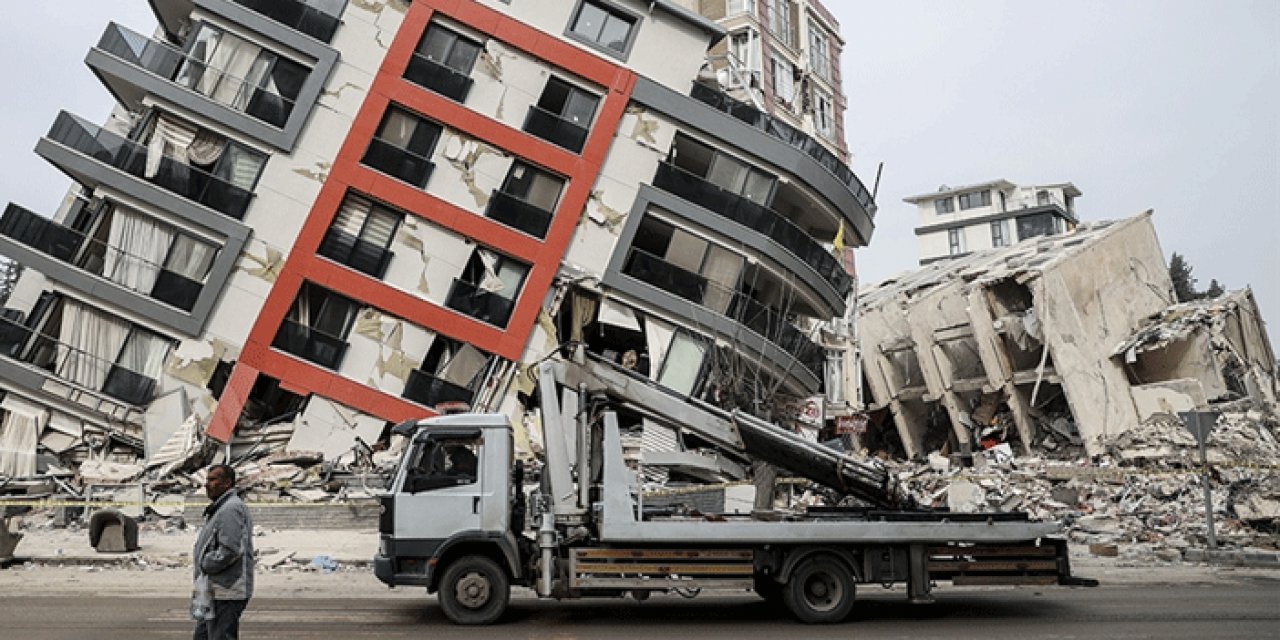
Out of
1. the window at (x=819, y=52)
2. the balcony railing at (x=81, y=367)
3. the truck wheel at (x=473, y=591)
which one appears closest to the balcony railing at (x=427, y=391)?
the balcony railing at (x=81, y=367)

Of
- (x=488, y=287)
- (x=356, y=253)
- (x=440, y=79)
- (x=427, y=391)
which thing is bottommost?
(x=427, y=391)

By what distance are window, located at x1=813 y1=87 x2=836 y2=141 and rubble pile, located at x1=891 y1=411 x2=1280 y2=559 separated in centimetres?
2077

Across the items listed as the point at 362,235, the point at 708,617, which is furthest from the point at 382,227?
the point at 708,617

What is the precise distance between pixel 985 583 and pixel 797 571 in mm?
2152

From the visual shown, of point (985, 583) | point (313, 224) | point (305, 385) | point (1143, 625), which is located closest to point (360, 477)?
point (305, 385)

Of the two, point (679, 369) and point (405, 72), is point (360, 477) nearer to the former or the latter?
point (679, 369)

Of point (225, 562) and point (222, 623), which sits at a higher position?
point (225, 562)

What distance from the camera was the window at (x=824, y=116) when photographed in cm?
4706

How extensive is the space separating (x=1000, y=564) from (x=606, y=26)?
21.6 metres

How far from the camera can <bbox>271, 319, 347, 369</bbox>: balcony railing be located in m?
25.7

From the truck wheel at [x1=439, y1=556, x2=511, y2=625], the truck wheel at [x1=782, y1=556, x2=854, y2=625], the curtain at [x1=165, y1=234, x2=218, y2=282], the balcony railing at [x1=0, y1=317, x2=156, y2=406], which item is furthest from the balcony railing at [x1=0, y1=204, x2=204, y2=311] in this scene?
the truck wheel at [x1=782, y1=556, x2=854, y2=625]

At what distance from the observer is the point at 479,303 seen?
86.6ft

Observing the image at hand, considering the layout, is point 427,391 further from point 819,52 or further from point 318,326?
point 819,52

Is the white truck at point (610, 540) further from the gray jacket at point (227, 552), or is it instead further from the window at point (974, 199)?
the window at point (974, 199)
